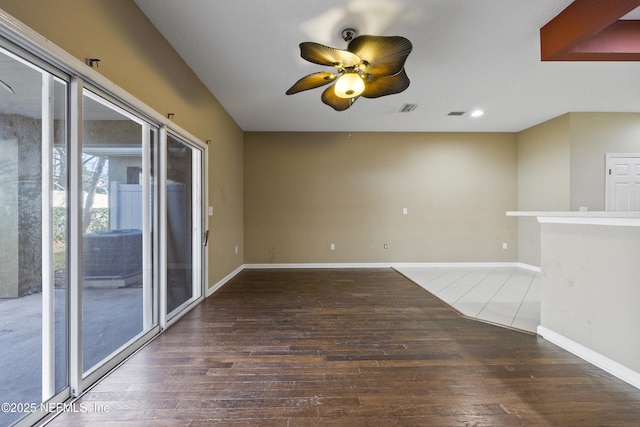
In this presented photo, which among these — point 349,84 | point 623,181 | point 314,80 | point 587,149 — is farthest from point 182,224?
point 623,181

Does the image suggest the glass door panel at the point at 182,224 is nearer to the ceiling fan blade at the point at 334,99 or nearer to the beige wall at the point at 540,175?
the ceiling fan blade at the point at 334,99

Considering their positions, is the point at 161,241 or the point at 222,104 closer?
the point at 161,241

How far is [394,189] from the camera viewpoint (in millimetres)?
5555

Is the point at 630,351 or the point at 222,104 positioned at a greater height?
the point at 222,104

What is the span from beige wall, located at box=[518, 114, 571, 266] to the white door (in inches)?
24.7

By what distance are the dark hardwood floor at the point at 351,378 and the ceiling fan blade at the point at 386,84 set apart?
87.1 inches

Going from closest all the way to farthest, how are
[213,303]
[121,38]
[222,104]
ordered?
[121,38]
[213,303]
[222,104]

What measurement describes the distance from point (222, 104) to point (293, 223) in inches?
98.0

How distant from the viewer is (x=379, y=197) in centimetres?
555

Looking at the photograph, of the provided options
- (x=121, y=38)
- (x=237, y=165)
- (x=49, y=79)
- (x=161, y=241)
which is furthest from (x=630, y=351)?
(x=237, y=165)

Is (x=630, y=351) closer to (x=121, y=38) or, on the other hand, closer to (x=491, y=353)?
(x=491, y=353)

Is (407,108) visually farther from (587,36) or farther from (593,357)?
(593,357)

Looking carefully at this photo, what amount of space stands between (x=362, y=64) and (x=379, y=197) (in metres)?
3.58

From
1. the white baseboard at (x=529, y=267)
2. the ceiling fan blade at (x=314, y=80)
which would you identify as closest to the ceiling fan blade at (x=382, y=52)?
the ceiling fan blade at (x=314, y=80)
